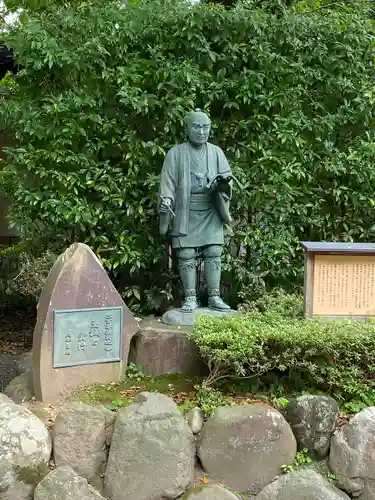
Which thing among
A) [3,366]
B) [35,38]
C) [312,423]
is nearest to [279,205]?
[312,423]

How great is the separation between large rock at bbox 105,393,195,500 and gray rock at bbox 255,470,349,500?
0.57m

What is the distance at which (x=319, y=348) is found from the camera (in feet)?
12.3

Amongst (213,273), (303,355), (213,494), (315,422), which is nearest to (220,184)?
(213,273)

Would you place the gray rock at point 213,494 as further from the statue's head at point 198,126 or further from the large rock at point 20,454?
the statue's head at point 198,126

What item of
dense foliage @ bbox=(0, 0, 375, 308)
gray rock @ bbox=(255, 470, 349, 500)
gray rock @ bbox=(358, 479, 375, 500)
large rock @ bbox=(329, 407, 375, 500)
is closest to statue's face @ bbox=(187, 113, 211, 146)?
dense foliage @ bbox=(0, 0, 375, 308)

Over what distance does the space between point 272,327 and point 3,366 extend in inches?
161

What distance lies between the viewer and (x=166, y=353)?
4410mm

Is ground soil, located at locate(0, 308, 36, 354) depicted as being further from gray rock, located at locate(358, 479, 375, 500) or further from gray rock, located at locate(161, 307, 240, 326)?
gray rock, located at locate(358, 479, 375, 500)

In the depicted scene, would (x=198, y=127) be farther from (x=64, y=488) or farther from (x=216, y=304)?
(x=64, y=488)

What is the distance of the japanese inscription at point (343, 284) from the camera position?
433 cm

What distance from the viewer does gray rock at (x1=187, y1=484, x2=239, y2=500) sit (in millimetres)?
3438

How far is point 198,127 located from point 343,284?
6.35ft

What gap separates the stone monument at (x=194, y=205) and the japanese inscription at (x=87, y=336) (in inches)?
24.1

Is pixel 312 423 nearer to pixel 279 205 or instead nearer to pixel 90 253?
pixel 90 253
